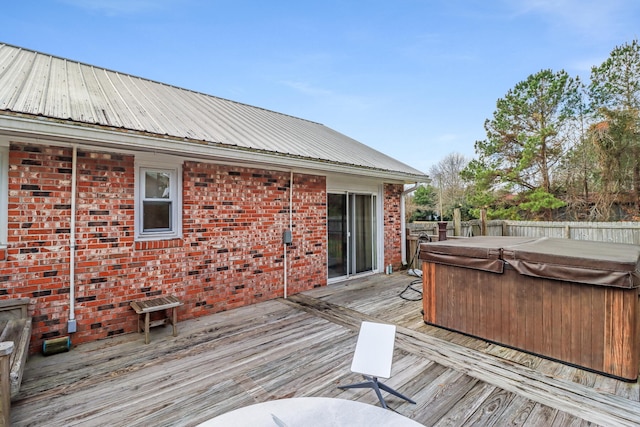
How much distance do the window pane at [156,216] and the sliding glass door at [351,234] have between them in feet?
11.6

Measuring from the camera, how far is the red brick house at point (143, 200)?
3514mm

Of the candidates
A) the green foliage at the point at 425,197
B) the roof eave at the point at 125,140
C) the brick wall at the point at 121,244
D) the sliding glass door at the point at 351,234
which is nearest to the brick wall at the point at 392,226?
the sliding glass door at the point at 351,234

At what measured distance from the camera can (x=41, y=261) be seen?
142 inches

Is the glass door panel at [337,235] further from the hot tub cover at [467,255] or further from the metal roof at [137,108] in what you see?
the hot tub cover at [467,255]

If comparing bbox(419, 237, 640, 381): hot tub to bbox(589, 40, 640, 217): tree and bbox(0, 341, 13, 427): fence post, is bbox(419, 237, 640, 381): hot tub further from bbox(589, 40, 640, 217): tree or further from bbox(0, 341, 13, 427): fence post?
bbox(589, 40, 640, 217): tree

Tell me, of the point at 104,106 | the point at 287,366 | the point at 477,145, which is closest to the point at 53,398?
the point at 287,366

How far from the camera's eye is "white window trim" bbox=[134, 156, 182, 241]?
436 cm

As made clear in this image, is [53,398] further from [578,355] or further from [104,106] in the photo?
[578,355]

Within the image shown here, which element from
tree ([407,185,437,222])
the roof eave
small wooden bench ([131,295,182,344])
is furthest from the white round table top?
tree ([407,185,437,222])

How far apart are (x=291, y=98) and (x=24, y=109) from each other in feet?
37.4

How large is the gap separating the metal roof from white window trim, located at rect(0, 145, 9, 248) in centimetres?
69

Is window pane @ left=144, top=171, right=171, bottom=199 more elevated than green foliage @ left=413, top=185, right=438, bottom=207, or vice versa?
green foliage @ left=413, top=185, right=438, bottom=207

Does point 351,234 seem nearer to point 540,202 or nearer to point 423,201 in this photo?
point 540,202

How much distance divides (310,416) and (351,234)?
19.7 ft
